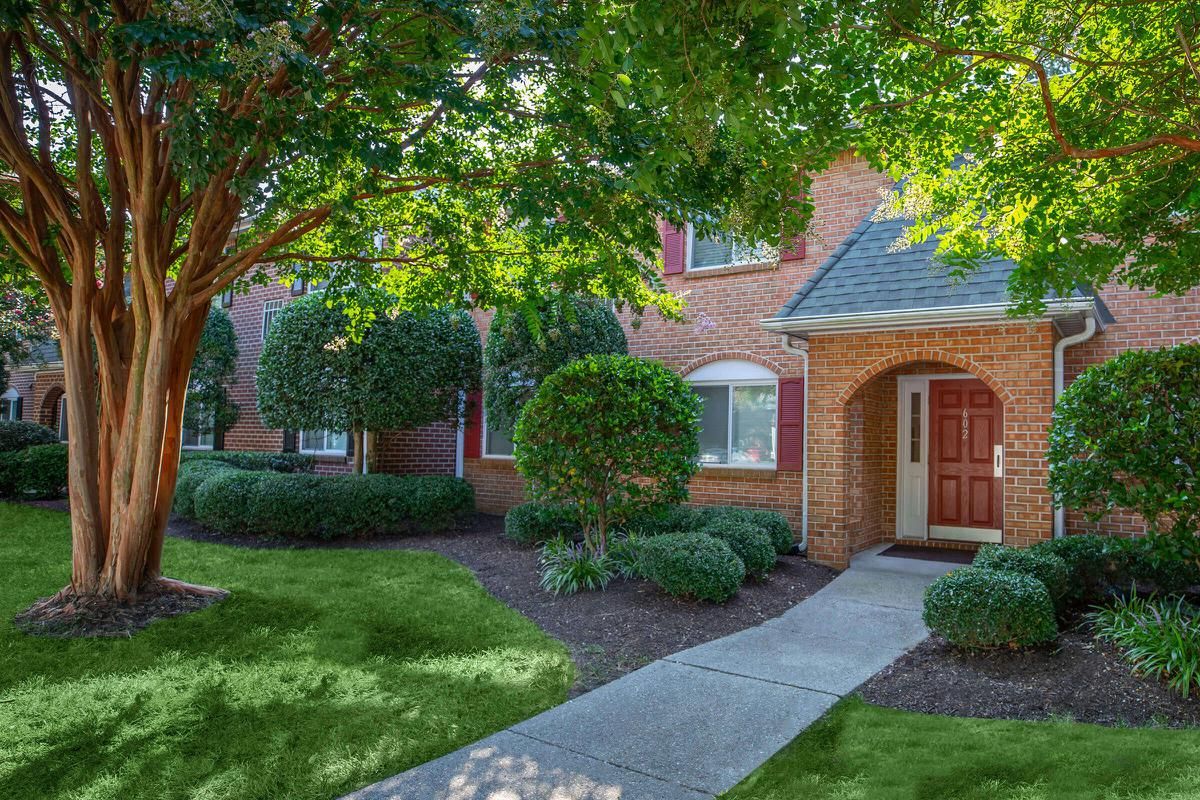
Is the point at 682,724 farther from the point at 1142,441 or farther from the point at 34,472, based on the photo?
the point at 34,472

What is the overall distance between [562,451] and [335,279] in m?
3.20

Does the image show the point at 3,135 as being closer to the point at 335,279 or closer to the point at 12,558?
the point at 335,279

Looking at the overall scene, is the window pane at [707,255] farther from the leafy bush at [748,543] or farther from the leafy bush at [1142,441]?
the leafy bush at [1142,441]

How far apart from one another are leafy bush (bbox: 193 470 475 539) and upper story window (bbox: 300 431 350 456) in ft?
10.4

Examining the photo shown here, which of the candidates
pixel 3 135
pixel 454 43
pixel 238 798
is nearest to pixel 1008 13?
pixel 454 43

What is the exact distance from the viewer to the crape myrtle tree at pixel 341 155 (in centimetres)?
408

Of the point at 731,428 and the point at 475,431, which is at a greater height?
the point at 731,428

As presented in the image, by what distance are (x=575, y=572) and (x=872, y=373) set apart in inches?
162

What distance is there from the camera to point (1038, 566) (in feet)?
20.4

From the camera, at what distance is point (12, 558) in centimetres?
867

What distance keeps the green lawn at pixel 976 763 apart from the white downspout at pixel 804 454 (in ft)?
16.2

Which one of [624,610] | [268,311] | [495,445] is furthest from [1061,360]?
[268,311]

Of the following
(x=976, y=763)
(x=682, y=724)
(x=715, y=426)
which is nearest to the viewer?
(x=976, y=763)

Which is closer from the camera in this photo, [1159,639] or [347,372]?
[1159,639]
